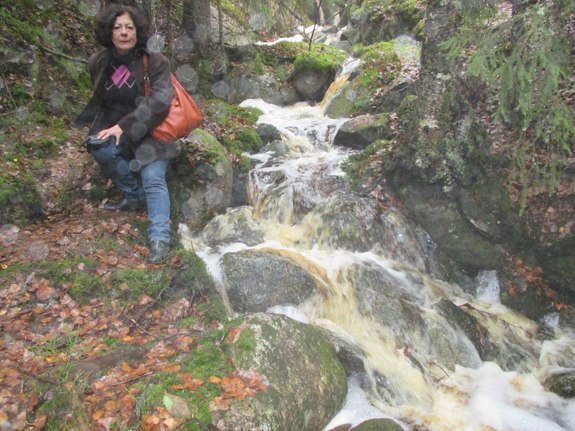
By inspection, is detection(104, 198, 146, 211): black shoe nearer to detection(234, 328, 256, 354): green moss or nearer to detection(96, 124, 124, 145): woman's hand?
detection(96, 124, 124, 145): woman's hand

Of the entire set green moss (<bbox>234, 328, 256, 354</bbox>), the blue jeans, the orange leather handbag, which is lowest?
green moss (<bbox>234, 328, 256, 354</bbox>)

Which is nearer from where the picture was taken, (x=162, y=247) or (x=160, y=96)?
(x=160, y=96)

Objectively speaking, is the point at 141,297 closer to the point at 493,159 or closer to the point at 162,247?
the point at 162,247

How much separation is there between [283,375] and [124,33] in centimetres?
396

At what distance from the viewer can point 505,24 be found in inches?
181

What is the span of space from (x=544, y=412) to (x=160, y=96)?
5.65 metres

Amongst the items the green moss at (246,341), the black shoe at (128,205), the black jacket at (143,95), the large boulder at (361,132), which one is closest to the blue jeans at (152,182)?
the black jacket at (143,95)

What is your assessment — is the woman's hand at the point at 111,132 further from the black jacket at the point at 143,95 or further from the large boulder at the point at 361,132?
the large boulder at the point at 361,132

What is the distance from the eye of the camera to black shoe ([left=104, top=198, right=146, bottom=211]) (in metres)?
6.00

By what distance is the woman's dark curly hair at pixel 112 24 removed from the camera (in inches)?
175

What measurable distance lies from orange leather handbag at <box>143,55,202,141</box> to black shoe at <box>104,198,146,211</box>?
1.52 metres

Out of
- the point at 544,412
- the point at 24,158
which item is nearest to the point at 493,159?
the point at 544,412

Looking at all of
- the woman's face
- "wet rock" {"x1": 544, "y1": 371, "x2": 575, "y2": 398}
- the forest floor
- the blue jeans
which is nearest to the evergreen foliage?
"wet rock" {"x1": 544, "y1": 371, "x2": 575, "y2": 398}

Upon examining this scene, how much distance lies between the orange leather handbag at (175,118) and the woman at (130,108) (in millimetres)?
61
